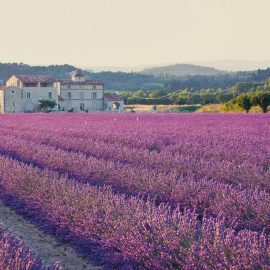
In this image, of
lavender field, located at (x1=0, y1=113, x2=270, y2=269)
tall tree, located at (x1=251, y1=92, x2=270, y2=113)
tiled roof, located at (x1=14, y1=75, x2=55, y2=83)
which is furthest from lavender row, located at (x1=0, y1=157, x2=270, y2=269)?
tiled roof, located at (x1=14, y1=75, x2=55, y2=83)

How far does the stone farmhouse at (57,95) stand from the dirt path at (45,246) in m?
52.0

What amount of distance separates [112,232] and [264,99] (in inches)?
1352

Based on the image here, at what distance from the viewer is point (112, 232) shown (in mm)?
4594

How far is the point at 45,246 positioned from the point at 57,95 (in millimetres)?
55081

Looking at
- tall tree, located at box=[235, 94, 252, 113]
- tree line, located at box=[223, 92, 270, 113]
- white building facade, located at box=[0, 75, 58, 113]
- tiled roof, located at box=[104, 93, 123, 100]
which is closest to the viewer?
tree line, located at box=[223, 92, 270, 113]

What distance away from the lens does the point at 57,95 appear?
5928 centimetres

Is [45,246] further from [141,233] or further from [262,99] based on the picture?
[262,99]

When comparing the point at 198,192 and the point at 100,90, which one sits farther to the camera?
the point at 100,90

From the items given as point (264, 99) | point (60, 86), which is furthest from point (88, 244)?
point (60, 86)

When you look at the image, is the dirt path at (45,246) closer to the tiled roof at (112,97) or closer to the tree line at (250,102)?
the tree line at (250,102)

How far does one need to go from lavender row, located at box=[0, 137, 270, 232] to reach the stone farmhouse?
48355 millimetres

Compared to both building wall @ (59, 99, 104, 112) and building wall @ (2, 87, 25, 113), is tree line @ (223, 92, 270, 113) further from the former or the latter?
building wall @ (2, 87, 25, 113)

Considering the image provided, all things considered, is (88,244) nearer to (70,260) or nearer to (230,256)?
(70,260)

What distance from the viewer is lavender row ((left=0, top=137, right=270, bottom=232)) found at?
5.30m
